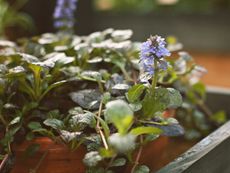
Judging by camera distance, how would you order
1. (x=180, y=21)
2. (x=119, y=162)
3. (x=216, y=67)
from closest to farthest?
(x=119, y=162)
(x=216, y=67)
(x=180, y=21)

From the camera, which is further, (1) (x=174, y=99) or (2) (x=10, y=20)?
(2) (x=10, y=20)

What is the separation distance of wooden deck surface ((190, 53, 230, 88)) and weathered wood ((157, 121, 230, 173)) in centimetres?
117

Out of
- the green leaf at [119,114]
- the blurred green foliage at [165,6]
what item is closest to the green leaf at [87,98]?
the green leaf at [119,114]

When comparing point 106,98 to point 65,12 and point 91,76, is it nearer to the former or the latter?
point 91,76

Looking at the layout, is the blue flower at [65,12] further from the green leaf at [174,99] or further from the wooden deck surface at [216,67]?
the wooden deck surface at [216,67]

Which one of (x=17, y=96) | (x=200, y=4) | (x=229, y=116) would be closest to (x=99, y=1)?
(x=200, y=4)

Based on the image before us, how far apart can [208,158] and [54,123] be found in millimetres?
256

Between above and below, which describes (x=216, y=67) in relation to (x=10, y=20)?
below

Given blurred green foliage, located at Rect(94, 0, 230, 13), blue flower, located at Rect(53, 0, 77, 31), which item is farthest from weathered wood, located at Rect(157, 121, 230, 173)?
blurred green foliage, located at Rect(94, 0, 230, 13)

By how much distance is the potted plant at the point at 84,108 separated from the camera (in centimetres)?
72

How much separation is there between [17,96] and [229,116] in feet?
1.92

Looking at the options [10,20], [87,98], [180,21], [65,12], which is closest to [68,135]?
[87,98]

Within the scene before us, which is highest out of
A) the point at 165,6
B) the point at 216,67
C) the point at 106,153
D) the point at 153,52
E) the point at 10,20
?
the point at 153,52

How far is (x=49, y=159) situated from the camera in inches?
31.4
